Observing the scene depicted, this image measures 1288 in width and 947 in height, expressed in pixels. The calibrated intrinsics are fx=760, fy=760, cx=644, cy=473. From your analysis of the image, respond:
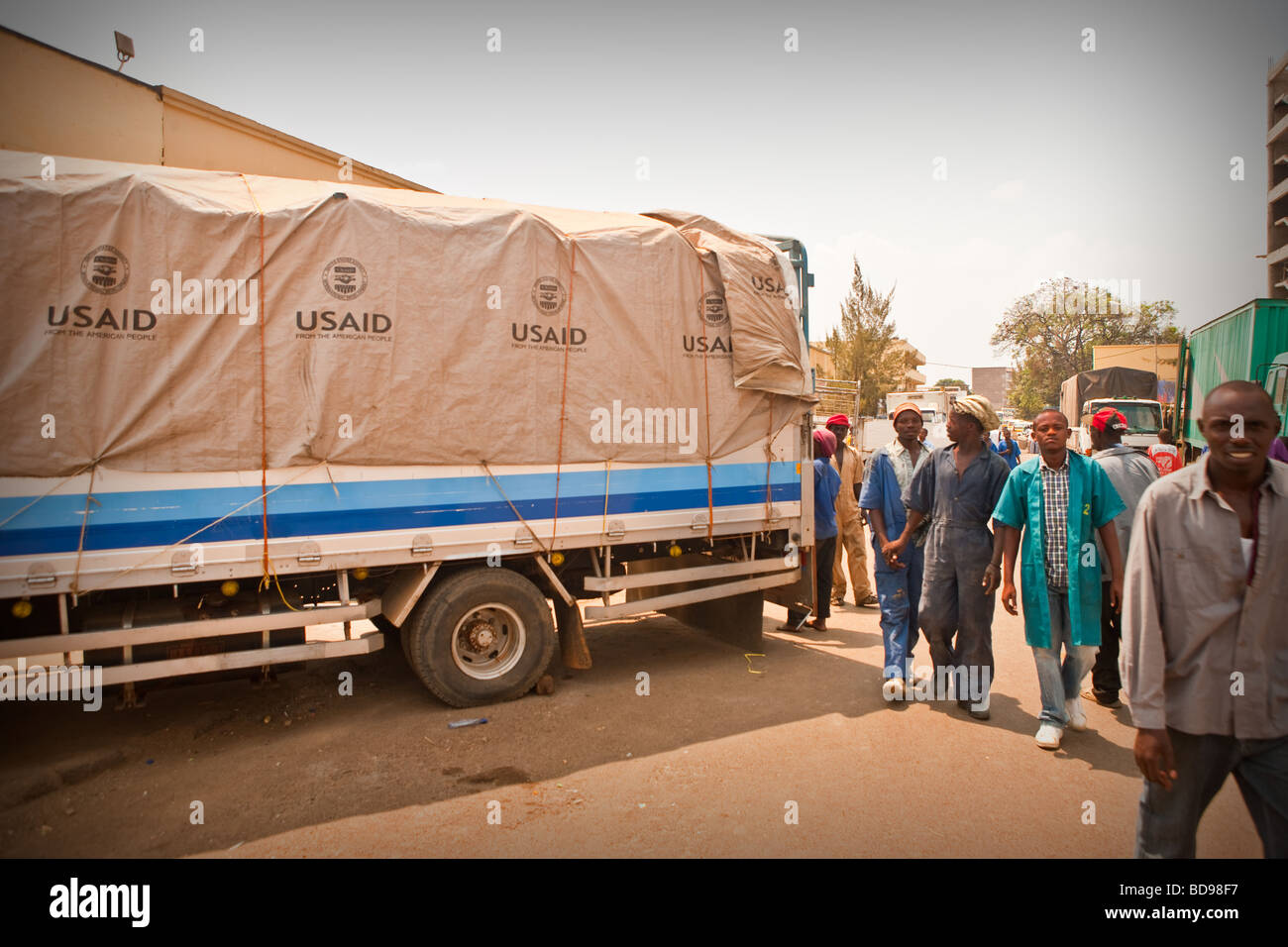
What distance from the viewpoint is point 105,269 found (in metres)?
4.25

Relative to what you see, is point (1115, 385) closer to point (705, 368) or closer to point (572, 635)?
point (705, 368)

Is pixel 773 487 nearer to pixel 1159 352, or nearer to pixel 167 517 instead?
pixel 167 517

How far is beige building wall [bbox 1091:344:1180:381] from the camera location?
123 ft

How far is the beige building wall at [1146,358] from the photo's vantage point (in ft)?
123

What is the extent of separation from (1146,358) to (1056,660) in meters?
40.3

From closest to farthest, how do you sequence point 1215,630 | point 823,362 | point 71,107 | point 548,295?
point 1215,630
point 548,295
point 71,107
point 823,362

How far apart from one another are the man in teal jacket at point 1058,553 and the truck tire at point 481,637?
3178 mm

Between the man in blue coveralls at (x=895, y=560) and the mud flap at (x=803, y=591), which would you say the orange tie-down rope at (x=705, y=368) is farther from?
the mud flap at (x=803, y=591)

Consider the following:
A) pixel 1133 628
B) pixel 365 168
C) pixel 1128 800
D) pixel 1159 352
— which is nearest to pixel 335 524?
pixel 1133 628

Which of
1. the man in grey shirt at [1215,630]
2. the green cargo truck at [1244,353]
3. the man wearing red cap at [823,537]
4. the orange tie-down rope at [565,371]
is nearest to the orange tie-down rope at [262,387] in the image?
the orange tie-down rope at [565,371]

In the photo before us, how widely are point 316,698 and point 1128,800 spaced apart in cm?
514

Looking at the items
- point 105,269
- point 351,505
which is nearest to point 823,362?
point 351,505

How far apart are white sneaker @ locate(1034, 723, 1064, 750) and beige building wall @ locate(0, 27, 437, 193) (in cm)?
1017

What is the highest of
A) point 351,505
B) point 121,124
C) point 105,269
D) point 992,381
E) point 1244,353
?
point 992,381
